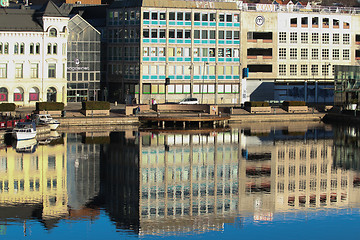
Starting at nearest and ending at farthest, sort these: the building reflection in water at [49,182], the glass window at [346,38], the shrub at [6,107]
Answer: the building reflection in water at [49,182] → the shrub at [6,107] → the glass window at [346,38]

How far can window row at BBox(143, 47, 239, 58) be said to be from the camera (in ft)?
521

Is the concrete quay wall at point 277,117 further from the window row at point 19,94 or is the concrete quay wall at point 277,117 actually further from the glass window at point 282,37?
the window row at point 19,94

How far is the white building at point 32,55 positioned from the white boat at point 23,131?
33306mm

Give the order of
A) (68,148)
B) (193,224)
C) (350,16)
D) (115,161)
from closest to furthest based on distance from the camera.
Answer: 1. (193,224)
2. (115,161)
3. (68,148)
4. (350,16)

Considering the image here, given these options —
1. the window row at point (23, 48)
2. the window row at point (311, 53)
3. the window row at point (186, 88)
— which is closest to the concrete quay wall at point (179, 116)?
the window row at point (23, 48)

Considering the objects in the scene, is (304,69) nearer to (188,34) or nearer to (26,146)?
(188,34)

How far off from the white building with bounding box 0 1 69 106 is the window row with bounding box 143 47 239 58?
1767 centimetres

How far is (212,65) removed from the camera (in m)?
163

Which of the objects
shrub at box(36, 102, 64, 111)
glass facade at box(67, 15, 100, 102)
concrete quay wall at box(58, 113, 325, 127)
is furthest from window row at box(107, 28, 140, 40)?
shrub at box(36, 102, 64, 111)

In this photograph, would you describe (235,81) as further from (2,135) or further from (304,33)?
(2,135)

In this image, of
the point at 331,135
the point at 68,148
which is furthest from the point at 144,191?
the point at 331,135

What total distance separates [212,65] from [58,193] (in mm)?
86599

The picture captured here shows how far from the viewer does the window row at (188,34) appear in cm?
15800

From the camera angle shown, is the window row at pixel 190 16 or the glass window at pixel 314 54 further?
the glass window at pixel 314 54
